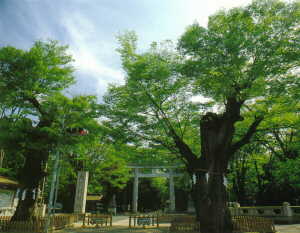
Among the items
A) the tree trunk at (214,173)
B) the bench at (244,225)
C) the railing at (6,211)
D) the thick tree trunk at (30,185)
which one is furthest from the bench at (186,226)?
the railing at (6,211)

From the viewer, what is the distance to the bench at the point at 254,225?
1129 cm

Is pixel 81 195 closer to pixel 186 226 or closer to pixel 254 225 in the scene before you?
pixel 186 226

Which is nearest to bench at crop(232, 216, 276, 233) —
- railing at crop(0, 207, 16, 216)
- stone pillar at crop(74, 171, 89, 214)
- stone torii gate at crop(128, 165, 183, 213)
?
stone pillar at crop(74, 171, 89, 214)

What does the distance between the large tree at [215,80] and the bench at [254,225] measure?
117 cm

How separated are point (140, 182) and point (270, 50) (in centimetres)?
3992

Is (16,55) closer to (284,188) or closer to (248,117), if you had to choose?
(248,117)

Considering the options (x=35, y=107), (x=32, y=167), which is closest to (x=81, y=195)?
(x=32, y=167)

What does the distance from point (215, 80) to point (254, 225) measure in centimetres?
820

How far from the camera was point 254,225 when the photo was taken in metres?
11.6

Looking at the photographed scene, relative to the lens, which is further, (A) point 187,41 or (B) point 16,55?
(B) point 16,55

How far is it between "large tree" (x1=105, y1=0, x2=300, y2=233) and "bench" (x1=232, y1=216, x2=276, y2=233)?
117 centimetres

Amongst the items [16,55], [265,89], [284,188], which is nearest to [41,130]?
[16,55]

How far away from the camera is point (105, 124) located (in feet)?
43.2

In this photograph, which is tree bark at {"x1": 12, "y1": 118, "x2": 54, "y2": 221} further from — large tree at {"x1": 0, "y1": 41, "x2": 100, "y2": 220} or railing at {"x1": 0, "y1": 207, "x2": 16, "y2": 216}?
railing at {"x1": 0, "y1": 207, "x2": 16, "y2": 216}
